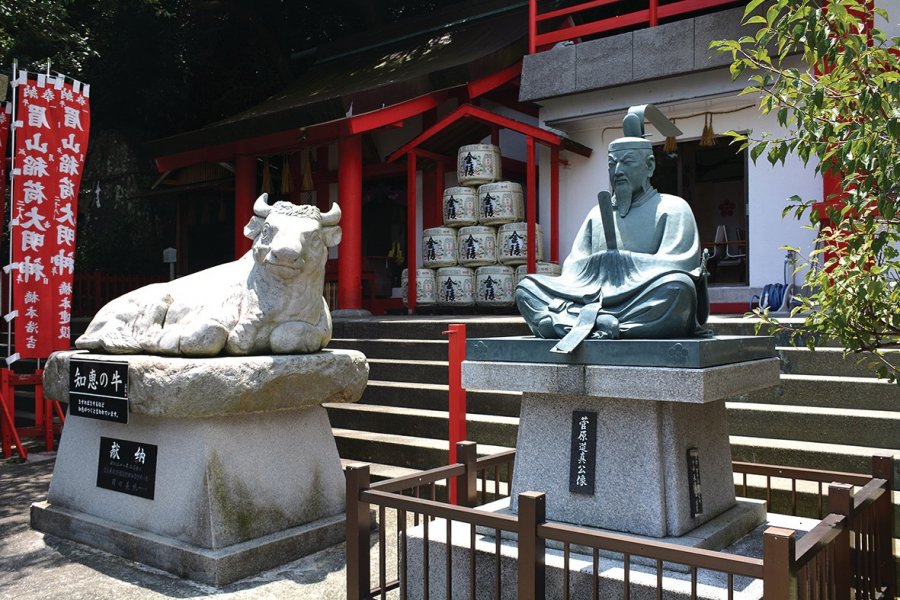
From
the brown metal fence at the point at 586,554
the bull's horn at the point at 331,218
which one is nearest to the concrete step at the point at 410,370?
the bull's horn at the point at 331,218

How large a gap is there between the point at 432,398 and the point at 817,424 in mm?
3447

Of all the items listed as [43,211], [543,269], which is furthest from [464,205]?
[43,211]

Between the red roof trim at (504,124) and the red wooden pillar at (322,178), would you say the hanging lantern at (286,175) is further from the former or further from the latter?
the red roof trim at (504,124)

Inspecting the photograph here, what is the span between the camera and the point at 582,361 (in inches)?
143

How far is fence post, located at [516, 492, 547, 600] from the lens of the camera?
2.99 m

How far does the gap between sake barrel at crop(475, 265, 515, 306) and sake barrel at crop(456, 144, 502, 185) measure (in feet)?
4.22

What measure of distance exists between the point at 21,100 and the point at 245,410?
5684 millimetres

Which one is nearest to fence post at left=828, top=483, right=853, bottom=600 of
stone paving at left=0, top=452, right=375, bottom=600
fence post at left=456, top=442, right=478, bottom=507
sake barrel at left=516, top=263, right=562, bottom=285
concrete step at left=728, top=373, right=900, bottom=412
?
fence post at left=456, top=442, right=478, bottom=507

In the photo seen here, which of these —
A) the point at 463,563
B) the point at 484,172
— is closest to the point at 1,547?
the point at 463,563

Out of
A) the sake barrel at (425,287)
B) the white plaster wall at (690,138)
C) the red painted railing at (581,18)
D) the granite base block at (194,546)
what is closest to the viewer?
the granite base block at (194,546)

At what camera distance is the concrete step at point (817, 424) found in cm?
518

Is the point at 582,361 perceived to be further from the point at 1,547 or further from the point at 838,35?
the point at 1,547

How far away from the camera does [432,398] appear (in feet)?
24.2

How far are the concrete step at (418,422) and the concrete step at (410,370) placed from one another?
469 millimetres
